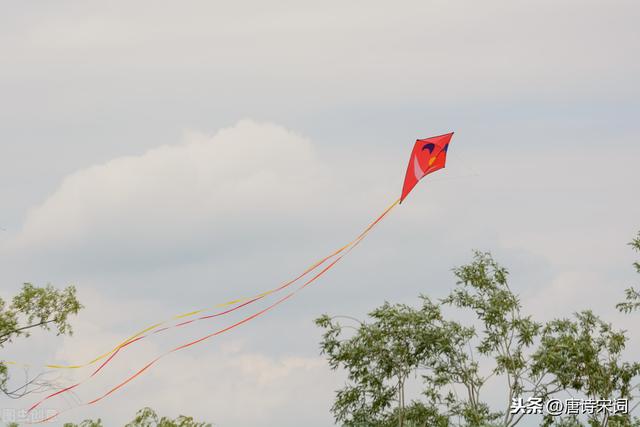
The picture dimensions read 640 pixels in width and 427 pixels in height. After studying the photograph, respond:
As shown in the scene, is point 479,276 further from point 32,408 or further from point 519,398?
point 32,408

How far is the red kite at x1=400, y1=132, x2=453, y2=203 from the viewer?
29.4 metres

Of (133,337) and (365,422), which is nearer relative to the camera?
(133,337)

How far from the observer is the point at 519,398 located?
35156 mm

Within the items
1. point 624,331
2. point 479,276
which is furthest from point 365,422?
point 624,331

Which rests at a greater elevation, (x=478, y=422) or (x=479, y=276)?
(x=479, y=276)

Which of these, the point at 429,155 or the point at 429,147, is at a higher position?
the point at 429,147

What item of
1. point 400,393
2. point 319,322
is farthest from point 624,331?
point 319,322

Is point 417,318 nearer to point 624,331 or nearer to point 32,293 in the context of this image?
point 624,331

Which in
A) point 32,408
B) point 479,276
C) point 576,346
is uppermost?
point 479,276

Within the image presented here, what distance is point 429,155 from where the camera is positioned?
2950cm

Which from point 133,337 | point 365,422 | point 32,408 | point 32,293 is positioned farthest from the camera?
point 365,422

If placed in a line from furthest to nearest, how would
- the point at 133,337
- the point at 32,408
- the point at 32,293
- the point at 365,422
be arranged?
the point at 365,422 < the point at 32,293 < the point at 32,408 < the point at 133,337

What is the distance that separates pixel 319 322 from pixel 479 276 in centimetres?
565

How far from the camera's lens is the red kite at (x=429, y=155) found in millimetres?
29359
